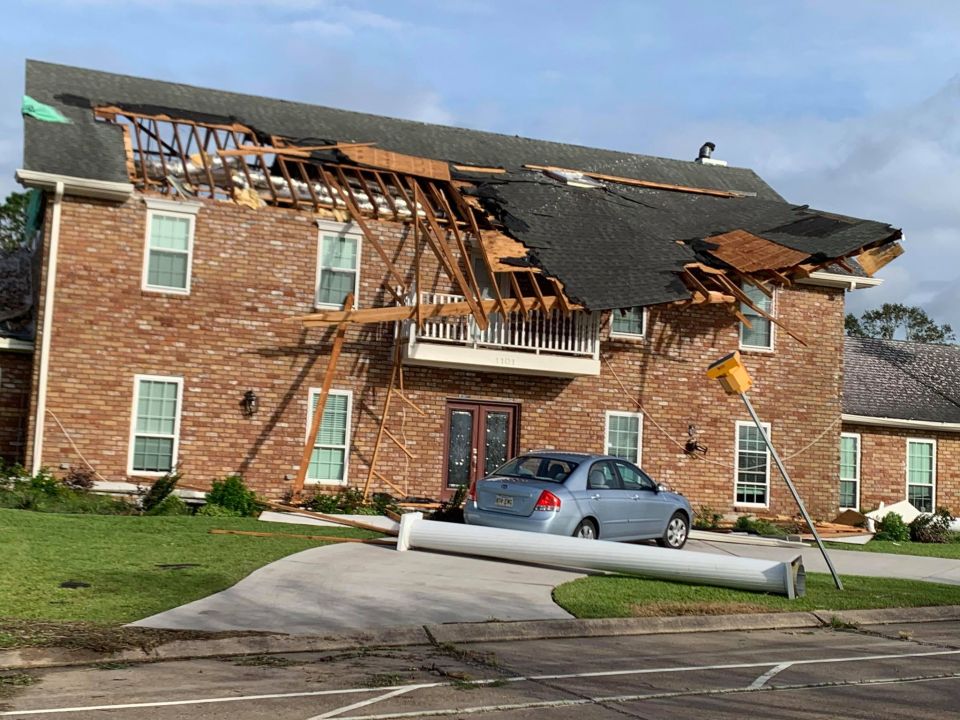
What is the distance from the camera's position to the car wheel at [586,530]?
15195mm

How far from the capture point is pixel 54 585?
412 inches

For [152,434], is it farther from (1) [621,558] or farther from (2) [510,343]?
(1) [621,558]

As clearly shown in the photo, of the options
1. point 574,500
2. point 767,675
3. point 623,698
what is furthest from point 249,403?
point 623,698

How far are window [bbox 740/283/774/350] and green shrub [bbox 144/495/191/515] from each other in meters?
12.3

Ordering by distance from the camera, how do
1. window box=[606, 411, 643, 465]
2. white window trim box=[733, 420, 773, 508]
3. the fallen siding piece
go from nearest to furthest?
1. the fallen siding piece
2. window box=[606, 411, 643, 465]
3. white window trim box=[733, 420, 773, 508]

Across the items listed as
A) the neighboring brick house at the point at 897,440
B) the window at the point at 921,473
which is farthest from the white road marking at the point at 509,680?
the window at the point at 921,473

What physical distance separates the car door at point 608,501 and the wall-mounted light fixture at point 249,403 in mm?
7114

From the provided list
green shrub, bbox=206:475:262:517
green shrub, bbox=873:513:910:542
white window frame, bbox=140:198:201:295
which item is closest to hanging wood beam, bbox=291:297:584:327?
white window frame, bbox=140:198:201:295

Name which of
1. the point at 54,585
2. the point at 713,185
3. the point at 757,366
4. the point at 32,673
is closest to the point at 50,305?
the point at 54,585

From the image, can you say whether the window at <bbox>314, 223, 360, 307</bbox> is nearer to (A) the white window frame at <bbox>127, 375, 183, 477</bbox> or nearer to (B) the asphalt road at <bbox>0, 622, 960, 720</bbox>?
(A) the white window frame at <bbox>127, 375, 183, 477</bbox>

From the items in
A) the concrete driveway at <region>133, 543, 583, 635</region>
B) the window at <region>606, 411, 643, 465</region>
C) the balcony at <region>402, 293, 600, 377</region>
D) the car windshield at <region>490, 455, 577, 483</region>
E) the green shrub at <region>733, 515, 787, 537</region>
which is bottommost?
the concrete driveway at <region>133, 543, 583, 635</region>

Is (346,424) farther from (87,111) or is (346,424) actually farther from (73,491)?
(87,111)

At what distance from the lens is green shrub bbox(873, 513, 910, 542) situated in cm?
2336

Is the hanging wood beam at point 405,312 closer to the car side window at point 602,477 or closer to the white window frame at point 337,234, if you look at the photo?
the white window frame at point 337,234
